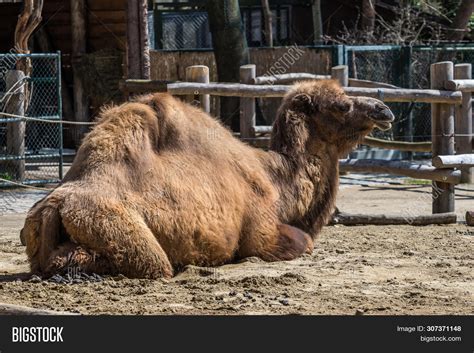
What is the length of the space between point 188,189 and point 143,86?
215 inches

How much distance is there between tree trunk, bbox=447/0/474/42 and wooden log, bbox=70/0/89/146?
7.50 m

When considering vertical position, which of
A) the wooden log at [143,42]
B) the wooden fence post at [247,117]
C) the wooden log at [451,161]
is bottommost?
the wooden log at [451,161]

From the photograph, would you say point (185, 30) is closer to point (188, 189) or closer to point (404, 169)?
point (404, 169)

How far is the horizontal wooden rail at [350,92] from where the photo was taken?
11.2 meters

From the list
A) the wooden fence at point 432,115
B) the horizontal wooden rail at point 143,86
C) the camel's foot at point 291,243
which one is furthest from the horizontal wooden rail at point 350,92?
the camel's foot at point 291,243

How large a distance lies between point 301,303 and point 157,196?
54.9 inches

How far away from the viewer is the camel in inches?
276

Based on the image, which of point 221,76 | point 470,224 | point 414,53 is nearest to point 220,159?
point 470,224

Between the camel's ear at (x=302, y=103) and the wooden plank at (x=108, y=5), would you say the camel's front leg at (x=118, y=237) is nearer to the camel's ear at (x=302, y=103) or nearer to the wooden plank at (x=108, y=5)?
the camel's ear at (x=302, y=103)

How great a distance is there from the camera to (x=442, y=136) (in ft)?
36.7

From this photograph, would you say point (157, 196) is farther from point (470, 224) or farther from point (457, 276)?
point (470, 224)

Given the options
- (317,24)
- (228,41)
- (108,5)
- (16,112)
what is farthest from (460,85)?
(317,24)

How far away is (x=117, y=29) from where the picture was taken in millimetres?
18844

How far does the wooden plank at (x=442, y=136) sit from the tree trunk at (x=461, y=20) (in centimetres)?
1020
